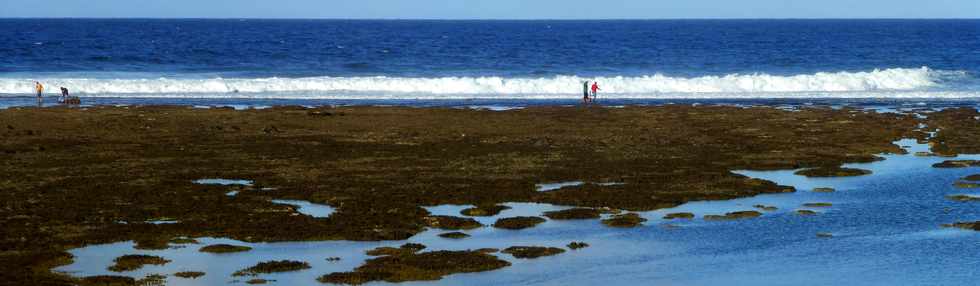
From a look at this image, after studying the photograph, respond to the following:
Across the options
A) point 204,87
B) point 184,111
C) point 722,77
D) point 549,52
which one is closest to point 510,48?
point 549,52

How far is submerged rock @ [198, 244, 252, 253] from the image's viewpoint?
22.3 m

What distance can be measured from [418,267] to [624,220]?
5.94 metres

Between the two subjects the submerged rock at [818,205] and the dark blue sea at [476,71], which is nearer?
the submerged rock at [818,205]

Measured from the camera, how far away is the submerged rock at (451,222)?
2495 cm

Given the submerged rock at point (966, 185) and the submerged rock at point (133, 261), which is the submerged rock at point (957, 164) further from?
the submerged rock at point (133, 261)

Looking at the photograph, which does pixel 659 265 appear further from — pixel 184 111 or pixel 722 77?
pixel 722 77

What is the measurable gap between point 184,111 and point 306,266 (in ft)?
101

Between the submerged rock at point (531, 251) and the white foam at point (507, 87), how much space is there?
4562 cm

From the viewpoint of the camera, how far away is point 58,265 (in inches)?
826

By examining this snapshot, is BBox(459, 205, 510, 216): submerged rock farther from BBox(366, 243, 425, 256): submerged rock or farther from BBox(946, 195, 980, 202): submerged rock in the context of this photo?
BBox(946, 195, 980, 202): submerged rock

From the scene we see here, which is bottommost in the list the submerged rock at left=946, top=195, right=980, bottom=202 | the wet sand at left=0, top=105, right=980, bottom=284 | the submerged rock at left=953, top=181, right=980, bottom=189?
the submerged rock at left=946, top=195, right=980, bottom=202

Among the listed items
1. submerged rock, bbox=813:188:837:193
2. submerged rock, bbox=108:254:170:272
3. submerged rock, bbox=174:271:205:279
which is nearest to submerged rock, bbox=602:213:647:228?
submerged rock, bbox=813:188:837:193

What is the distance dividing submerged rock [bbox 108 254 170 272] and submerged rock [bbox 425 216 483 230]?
567 centimetres

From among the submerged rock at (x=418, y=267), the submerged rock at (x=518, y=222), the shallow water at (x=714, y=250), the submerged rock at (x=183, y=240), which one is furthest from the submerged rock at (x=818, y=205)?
the submerged rock at (x=183, y=240)
